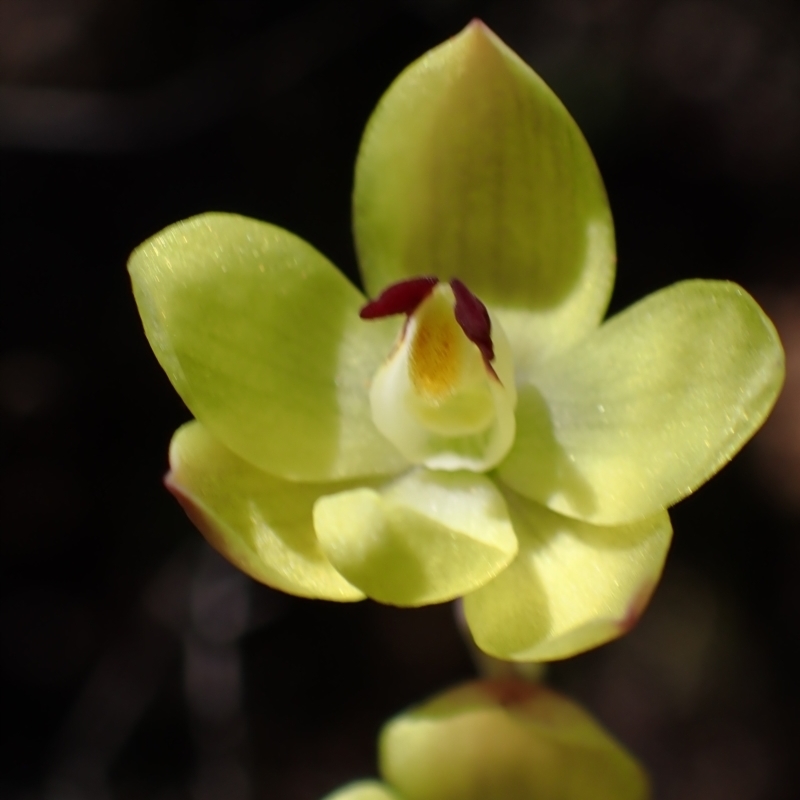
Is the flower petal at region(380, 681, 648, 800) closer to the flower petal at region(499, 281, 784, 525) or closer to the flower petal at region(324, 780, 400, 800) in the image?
the flower petal at region(324, 780, 400, 800)

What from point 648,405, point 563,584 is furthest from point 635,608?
point 648,405

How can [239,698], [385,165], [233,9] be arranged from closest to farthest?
[385,165] < [239,698] < [233,9]

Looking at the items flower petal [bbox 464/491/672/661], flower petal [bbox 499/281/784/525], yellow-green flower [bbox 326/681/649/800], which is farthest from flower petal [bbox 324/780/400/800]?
flower petal [bbox 499/281/784/525]

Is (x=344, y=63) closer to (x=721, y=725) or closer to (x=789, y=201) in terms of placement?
(x=789, y=201)

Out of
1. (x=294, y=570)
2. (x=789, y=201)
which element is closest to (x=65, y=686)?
(x=294, y=570)

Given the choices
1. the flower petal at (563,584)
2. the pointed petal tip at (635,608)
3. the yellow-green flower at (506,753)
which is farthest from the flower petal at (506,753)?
the pointed petal tip at (635,608)

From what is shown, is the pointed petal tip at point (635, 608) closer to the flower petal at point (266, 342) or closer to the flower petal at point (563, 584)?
the flower petal at point (563, 584)
